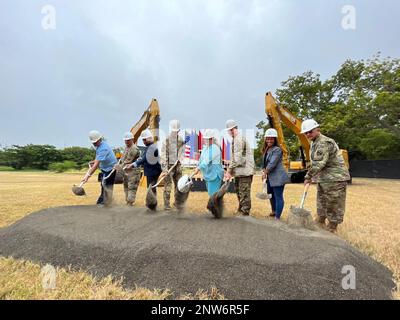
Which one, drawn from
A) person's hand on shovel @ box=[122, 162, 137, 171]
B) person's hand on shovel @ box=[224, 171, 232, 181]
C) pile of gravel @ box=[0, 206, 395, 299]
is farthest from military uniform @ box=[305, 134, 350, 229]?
person's hand on shovel @ box=[122, 162, 137, 171]

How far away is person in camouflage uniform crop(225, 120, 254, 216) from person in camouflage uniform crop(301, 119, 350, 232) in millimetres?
1025

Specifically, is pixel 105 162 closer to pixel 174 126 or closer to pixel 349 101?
pixel 174 126

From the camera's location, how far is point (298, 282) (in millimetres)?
2162

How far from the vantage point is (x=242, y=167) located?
451 cm

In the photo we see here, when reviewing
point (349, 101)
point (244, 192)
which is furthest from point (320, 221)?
point (349, 101)

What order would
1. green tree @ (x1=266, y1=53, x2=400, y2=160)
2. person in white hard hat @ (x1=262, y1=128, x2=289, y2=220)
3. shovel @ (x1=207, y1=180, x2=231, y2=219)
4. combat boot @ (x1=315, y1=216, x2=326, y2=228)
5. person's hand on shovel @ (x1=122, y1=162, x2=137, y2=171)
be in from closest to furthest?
shovel @ (x1=207, y1=180, x2=231, y2=219), combat boot @ (x1=315, y1=216, x2=326, y2=228), person in white hard hat @ (x1=262, y1=128, x2=289, y2=220), person's hand on shovel @ (x1=122, y1=162, x2=137, y2=171), green tree @ (x1=266, y1=53, x2=400, y2=160)

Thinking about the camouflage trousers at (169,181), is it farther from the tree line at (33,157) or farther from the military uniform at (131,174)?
the tree line at (33,157)

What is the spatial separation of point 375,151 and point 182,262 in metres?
26.8

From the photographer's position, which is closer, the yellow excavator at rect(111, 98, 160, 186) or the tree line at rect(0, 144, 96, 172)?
the yellow excavator at rect(111, 98, 160, 186)

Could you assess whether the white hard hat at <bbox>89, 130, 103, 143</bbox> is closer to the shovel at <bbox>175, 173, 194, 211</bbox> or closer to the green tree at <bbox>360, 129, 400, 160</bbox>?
the shovel at <bbox>175, 173, 194, 211</bbox>

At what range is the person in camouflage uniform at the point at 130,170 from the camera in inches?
211

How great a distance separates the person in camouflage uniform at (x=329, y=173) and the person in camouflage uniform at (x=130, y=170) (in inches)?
128

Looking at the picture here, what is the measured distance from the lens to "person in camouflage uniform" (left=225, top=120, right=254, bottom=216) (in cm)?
447
